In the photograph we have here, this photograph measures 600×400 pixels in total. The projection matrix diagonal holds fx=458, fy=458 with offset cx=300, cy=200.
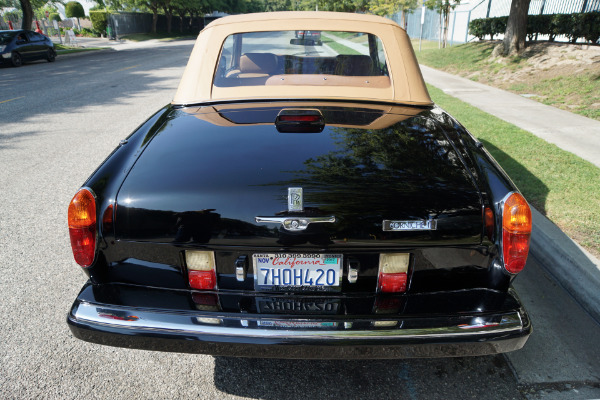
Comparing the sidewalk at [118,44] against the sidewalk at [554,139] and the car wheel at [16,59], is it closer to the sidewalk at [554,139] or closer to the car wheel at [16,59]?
the car wheel at [16,59]

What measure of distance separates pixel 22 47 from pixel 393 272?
2220 cm

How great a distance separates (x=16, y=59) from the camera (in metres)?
19.0

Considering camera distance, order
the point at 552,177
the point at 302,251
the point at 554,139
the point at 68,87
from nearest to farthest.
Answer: the point at 302,251, the point at 552,177, the point at 554,139, the point at 68,87

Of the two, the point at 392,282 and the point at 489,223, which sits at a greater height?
the point at 489,223

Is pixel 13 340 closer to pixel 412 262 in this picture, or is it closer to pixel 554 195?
pixel 412 262

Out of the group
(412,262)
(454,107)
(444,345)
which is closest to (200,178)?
(412,262)

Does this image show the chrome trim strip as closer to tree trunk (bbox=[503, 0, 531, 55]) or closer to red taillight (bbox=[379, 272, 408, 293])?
red taillight (bbox=[379, 272, 408, 293])

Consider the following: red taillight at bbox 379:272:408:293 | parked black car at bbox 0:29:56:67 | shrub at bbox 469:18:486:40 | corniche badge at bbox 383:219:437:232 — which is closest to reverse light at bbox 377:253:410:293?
red taillight at bbox 379:272:408:293

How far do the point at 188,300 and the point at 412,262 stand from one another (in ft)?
3.23

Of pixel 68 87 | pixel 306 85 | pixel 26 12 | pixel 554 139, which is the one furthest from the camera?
pixel 26 12

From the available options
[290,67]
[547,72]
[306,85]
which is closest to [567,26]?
[547,72]

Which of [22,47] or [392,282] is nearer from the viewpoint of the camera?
[392,282]

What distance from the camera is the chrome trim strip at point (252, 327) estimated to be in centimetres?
183

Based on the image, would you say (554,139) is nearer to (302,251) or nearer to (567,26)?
(302,251)
